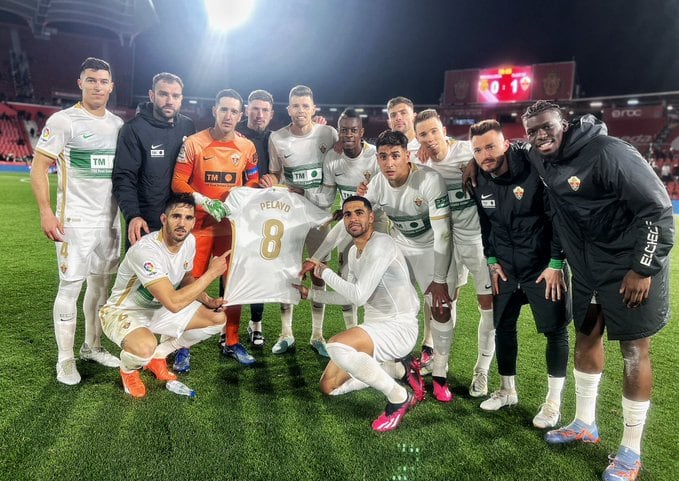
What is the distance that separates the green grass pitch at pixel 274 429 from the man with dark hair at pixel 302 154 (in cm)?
29

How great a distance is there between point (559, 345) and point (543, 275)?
0.50 m

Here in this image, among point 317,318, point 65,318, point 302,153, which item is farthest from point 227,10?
point 65,318

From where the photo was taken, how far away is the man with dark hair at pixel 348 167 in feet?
13.5

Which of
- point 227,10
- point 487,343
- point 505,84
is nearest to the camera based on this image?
point 487,343

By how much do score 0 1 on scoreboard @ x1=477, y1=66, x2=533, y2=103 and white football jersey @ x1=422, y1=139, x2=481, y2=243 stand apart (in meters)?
33.7

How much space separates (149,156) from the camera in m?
3.75

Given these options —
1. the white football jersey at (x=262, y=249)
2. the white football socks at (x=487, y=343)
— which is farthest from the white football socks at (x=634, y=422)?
the white football jersey at (x=262, y=249)

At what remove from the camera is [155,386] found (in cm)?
349

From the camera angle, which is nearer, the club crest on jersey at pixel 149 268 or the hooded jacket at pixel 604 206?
the hooded jacket at pixel 604 206

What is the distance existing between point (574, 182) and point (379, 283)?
54.9 inches

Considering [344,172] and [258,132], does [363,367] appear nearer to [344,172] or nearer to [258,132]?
[344,172]

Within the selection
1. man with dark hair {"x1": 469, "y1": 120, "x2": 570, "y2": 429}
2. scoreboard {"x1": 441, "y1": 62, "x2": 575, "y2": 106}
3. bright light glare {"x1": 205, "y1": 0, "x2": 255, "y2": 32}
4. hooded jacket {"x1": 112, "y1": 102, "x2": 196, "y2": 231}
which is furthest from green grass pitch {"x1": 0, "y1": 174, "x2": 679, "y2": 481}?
bright light glare {"x1": 205, "y1": 0, "x2": 255, "y2": 32}

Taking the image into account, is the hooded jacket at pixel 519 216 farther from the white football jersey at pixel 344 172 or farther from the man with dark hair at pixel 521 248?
the white football jersey at pixel 344 172

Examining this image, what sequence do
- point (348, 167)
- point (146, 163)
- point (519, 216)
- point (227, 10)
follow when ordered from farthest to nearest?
point (227, 10)
point (348, 167)
point (146, 163)
point (519, 216)
